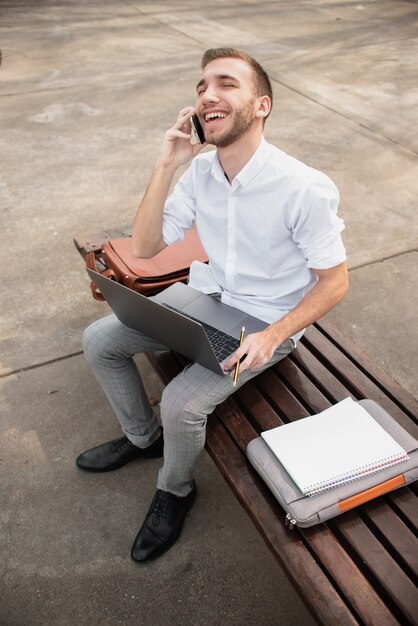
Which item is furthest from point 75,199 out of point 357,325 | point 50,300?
point 357,325

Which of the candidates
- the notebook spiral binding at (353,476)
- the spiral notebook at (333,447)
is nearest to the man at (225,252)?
the spiral notebook at (333,447)

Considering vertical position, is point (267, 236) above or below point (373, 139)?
above

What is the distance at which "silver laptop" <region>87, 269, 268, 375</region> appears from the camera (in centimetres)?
189

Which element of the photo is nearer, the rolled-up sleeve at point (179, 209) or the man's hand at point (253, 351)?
the man's hand at point (253, 351)

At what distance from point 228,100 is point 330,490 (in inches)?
55.2

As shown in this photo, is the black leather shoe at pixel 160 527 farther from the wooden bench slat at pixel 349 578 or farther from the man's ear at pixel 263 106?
the man's ear at pixel 263 106

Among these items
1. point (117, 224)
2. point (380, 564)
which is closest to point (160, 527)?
point (380, 564)

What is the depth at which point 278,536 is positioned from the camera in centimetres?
171

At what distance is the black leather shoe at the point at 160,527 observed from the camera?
222cm

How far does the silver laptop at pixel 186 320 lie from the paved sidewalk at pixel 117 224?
28.4 inches

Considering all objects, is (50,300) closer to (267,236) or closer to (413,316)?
(267,236)

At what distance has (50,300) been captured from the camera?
3.56m

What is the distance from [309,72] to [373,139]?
2.21 meters

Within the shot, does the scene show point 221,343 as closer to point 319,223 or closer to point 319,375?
point 319,375
